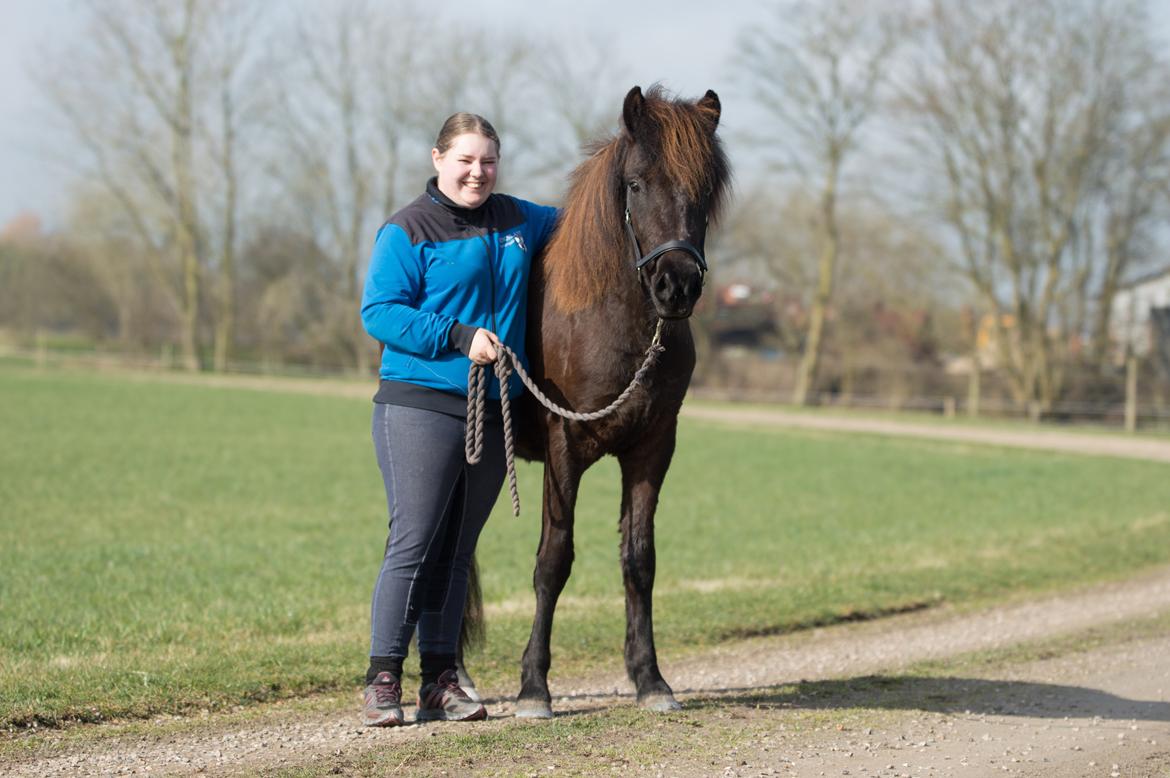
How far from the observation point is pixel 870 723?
486cm

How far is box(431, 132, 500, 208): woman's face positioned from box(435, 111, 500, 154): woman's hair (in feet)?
0.05

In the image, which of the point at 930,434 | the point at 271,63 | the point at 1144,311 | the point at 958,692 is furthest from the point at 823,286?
the point at 958,692

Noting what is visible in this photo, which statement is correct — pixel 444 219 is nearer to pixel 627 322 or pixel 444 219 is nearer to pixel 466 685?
pixel 627 322

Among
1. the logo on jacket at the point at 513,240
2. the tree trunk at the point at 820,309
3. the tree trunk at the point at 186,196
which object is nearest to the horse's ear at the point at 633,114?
the logo on jacket at the point at 513,240

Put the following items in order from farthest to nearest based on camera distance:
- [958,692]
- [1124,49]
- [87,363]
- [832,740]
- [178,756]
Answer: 1. [87,363]
2. [1124,49]
3. [958,692]
4. [832,740]
5. [178,756]

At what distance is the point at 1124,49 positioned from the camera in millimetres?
33094

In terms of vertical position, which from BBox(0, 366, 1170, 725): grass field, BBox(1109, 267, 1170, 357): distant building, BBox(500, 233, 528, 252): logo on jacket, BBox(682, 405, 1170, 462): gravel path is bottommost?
BBox(0, 366, 1170, 725): grass field

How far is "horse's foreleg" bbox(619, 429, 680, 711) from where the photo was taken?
4.98m

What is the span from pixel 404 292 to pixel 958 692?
11.0 ft

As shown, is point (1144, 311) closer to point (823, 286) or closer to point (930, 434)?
point (823, 286)

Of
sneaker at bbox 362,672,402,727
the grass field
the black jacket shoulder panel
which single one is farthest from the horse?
the grass field

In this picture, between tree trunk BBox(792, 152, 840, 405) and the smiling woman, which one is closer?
the smiling woman

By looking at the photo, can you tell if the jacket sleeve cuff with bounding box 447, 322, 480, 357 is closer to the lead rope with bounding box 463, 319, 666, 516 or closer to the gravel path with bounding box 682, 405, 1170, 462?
the lead rope with bounding box 463, 319, 666, 516

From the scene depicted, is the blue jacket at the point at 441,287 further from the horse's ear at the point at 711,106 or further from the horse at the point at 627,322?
the horse's ear at the point at 711,106
